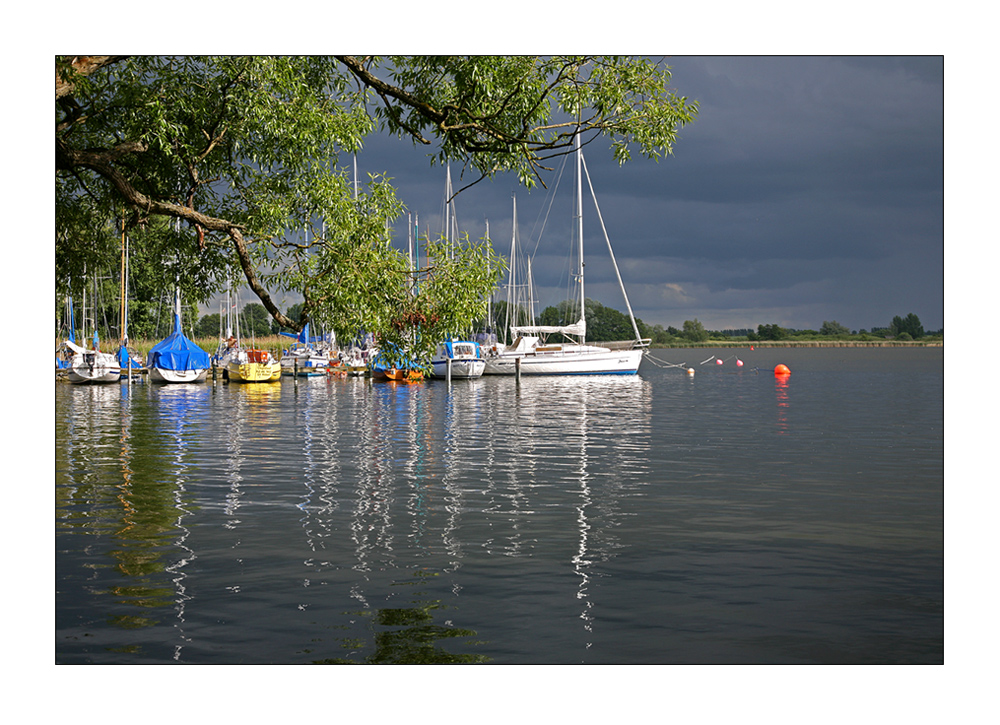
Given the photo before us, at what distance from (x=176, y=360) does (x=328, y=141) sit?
2126 inches

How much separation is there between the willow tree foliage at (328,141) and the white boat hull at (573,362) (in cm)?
6030

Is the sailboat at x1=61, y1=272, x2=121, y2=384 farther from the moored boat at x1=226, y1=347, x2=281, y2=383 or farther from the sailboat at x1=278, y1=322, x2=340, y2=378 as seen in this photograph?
Answer: the sailboat at x1=278, y1=322, x2=340, y2=378

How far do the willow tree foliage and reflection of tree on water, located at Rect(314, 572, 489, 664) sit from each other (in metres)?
3.35

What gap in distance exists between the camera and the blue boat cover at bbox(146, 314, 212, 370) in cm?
6153

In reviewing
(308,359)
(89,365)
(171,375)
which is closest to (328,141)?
(171,375)

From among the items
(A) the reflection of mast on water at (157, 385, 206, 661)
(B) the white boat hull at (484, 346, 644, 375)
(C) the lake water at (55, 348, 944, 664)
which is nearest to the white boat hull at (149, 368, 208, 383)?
(A) the reflection of mast on water at (157, 385, 206, 661)

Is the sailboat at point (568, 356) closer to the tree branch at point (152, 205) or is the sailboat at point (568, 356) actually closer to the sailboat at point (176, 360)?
the sailboat at point (176, 360)

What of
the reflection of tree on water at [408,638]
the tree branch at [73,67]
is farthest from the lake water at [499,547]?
the tree branch at [73,67]

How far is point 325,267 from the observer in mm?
10500

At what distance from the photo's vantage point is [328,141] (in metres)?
12.2

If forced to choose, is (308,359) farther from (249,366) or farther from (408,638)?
(408,638)

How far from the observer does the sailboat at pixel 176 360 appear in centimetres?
6147
